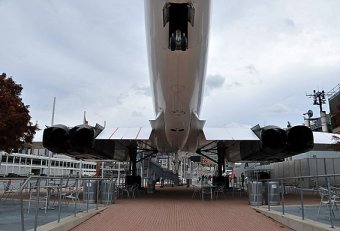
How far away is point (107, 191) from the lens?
13.4 meters

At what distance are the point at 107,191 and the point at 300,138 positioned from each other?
24.8 ft

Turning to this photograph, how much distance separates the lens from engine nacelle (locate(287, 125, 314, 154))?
14.2 metres

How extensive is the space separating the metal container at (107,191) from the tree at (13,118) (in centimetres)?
476

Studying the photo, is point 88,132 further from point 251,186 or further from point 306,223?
point 306,223

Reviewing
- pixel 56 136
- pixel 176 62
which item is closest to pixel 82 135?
pixel 56 136

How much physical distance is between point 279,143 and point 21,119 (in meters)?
10.6

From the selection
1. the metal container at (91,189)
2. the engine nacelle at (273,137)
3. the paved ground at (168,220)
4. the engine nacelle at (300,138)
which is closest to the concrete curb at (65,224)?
the paved ground at (168,220)

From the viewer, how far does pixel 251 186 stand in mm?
13203

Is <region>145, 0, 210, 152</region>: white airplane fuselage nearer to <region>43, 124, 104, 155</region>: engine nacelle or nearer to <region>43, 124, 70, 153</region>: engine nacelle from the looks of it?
<region>43, 124, 104, 155</region>: engine nacelle

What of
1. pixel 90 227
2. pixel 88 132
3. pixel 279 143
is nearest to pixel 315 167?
pixel 279 143

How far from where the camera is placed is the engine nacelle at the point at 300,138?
14172 mm

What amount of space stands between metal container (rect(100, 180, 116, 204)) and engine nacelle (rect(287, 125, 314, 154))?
6974 millimetres

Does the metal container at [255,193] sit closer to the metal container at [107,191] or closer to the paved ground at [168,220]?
the paved ground at [168,220]

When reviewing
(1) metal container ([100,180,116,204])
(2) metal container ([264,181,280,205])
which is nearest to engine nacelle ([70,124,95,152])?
(1) metal container ([100,180,116,204])
